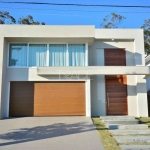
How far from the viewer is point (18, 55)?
13828 mm

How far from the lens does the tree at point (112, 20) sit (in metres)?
32.6

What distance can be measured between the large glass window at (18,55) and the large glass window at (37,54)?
0.45 meters

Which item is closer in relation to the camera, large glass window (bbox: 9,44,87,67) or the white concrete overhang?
the white concrete overhang

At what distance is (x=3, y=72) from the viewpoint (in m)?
13.1

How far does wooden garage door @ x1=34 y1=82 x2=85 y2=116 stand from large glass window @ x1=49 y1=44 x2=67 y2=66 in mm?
1503

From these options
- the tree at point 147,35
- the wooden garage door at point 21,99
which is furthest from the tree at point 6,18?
the tree at point 147,35

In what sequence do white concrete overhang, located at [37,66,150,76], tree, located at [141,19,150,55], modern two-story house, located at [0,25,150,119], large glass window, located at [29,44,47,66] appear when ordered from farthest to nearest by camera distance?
tree, located at [141,19,150,55] → large glass window, located at [29,44,47,66] → modern two-story house, located at [0,25,150,119] → white concrete overhang, located at [37,66,150,76]

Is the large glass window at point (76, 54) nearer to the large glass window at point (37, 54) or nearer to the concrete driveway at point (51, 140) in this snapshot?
the large glass window at point (37, 54)

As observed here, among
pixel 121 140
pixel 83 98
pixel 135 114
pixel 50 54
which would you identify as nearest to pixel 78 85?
pixel 83 98

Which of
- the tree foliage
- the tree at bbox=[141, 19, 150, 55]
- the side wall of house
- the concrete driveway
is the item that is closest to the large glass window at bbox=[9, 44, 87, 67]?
the side wall of house

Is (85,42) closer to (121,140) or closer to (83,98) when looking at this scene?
(83,98)

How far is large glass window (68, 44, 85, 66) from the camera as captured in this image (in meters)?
13.9

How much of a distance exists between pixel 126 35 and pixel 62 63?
18.8ft

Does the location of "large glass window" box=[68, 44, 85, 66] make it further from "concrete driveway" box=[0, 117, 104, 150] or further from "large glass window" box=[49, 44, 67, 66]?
"concrete driveway" box=[0, 117, 104, 150]
